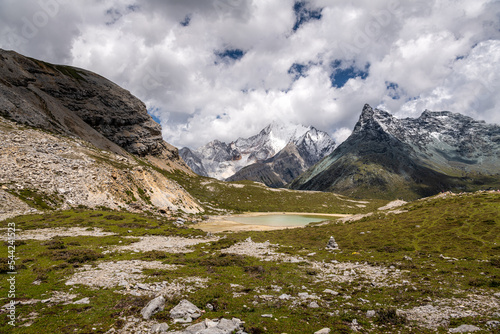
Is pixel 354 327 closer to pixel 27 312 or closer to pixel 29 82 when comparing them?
pixel 27 312

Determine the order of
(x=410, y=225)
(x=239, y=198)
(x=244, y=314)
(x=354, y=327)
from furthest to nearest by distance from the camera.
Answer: (x=239, y=198) < (x=410, y=225) < (x=244, y=314) < (x=354, y=327)

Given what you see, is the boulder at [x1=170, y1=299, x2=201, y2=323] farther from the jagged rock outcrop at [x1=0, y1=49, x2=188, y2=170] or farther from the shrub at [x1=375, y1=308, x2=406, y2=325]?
the jagged rock outcrop at [x1=0, y1=49, x2=188, y2=170]

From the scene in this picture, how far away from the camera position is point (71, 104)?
153 m

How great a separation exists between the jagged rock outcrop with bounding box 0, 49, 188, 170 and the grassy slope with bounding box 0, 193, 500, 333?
86776 mm

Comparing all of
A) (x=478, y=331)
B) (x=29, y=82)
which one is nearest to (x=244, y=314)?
(x=478, y=331)

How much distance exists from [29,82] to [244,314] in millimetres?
170318

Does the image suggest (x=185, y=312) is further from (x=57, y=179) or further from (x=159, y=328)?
(x=57, y=179)

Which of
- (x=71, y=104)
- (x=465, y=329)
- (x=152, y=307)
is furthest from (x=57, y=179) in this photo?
(x=71, y=104)

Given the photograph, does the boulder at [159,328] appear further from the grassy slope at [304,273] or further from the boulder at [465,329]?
the boulder at [465,329]

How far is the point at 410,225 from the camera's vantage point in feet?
113

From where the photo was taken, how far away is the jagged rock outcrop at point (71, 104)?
94.2 meters

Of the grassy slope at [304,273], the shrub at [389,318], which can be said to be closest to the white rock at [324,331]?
the grassy slope at [304,273]

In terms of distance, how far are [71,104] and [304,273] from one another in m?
192

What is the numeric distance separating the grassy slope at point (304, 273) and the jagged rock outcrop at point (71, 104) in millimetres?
86776
